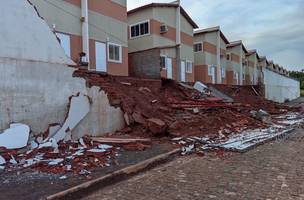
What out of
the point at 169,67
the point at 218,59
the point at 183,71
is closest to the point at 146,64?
the point at 169,67

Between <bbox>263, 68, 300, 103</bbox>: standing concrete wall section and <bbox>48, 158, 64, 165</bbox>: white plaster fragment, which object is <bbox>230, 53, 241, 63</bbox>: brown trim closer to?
<bbox>263, 68, 300, 103</bbox>: standing concrete wall section

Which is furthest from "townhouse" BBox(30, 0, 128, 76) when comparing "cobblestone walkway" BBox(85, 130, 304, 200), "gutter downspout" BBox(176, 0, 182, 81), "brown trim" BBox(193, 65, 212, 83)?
"brown trim" BBox(193, 65, 212, 83)

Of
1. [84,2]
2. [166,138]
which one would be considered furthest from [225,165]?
[84,2]

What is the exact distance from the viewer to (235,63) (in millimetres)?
43156

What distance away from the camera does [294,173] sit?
23.2 ft

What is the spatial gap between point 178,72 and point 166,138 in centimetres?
1758

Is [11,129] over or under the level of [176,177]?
→ over

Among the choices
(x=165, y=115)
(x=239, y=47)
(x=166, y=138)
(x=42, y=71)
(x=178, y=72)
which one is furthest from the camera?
(x=239, y=47)

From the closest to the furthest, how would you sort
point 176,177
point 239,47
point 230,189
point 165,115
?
point 230,189 → point 176,177 → point 165,115 → point 239,47

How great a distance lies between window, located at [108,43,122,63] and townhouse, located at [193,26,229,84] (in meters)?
15.2

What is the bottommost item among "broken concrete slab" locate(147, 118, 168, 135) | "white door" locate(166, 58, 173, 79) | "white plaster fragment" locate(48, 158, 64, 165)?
"white plaster fragment" locate(48, 158, 64, 165)

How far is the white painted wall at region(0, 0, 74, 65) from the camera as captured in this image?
8.59m

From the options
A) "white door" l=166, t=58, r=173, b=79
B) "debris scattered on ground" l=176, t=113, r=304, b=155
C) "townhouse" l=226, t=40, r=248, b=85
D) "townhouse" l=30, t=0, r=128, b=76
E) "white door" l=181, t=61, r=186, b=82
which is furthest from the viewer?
"townhouse" l=226, t=40, r=248, b=85

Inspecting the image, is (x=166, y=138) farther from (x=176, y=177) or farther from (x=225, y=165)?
(x=176, y=177)
